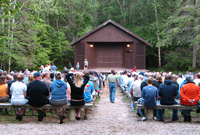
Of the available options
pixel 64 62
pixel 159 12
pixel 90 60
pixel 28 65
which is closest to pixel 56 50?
pixel 64 62

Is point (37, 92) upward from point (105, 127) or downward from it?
upward

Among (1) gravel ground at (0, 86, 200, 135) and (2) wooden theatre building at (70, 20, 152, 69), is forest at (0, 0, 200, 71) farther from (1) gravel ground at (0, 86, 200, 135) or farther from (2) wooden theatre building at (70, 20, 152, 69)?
(1) gravel ground at (0, 86, 200, 135)

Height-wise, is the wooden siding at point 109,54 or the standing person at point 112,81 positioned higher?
the wooden siding at point 109,54

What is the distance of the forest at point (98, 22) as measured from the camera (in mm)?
22080

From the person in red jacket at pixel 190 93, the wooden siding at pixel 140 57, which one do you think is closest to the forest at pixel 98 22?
the wooden siding at pixel 140 57

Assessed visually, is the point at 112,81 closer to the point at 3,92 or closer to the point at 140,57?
the point at 3,92

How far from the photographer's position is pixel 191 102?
6.65 metres

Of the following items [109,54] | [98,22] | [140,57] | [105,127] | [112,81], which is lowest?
[105,127]

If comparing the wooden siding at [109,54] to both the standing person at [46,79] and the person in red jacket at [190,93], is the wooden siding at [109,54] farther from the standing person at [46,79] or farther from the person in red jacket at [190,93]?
the person in red jacket at [190,93]

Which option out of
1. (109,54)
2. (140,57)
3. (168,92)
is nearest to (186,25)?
(140,57)

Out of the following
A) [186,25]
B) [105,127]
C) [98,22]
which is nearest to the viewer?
[105,127]

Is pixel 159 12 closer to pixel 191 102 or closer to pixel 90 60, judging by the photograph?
pixel 90 60

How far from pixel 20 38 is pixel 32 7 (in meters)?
4.97

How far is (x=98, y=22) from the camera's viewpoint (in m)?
40.5
